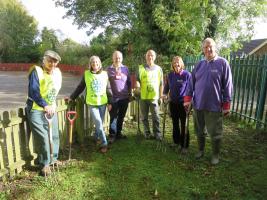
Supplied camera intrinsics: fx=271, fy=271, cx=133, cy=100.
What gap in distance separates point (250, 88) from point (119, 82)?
3.73 meters

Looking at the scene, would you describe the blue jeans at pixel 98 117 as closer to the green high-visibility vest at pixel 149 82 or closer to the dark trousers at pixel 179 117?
the green high-visibility vest at pixel 149 82

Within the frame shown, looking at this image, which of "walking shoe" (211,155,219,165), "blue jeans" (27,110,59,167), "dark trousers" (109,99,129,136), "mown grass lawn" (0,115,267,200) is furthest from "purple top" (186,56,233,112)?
"blue jeans" (27,110,59,167)

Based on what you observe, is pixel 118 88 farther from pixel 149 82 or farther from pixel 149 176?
pixel 149 176

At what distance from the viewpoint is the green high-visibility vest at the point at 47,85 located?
13.3 feet

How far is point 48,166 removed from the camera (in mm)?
4328

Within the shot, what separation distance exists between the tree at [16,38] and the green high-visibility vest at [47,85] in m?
35.6

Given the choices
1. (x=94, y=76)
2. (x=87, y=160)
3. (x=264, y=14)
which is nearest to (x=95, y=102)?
(x=94, y=76)

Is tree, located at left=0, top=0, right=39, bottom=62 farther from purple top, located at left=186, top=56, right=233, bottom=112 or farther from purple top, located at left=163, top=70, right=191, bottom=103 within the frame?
purple top, located at left=186, top=56, right=233, bottom=112

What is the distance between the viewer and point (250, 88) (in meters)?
7.09

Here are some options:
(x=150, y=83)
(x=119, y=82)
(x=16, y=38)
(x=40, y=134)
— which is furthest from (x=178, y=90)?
(x=16, y=38)

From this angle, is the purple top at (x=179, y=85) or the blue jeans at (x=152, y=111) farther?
the blue jeans at (x=152, y=111)

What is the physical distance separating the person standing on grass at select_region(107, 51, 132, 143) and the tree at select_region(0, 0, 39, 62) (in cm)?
3474

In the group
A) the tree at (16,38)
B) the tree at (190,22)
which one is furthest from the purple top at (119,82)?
the tree at (16,38)

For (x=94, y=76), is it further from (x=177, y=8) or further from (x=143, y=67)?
(x=177, y=8)
